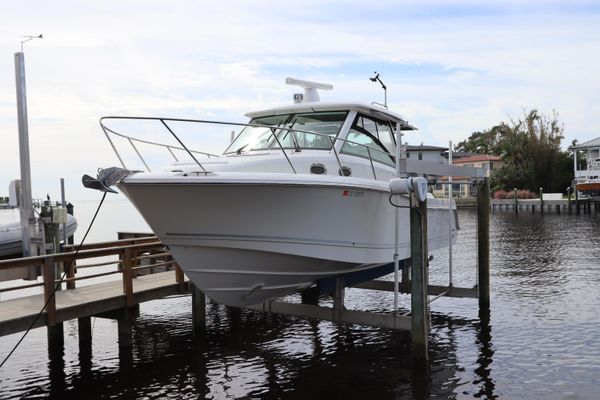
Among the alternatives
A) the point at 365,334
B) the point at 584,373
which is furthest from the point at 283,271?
the point at 584,373

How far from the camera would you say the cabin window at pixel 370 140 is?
10.0 metres

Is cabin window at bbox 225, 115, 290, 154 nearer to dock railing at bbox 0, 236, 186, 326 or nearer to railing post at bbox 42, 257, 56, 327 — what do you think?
dock railing at bbox 0, 236, 186, 326

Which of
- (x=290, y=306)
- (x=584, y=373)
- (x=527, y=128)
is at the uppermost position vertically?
(x=527, y=128)

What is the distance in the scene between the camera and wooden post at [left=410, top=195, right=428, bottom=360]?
905 cm

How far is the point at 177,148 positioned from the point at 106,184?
210 cm

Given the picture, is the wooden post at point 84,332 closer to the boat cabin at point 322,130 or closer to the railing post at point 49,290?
the railing post at point 49,290

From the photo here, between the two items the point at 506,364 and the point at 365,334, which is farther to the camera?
the point at 365,334

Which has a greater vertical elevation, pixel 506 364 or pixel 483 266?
pixel 483 266

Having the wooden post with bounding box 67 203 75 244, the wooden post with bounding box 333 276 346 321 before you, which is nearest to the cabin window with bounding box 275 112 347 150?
the wooden post with bounding box 333 276 346 321

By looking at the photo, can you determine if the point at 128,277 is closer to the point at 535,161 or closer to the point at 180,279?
the point at 180,279

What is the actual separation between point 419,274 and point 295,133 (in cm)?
299

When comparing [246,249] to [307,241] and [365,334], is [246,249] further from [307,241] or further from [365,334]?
[365,334]

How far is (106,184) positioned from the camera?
305 inches

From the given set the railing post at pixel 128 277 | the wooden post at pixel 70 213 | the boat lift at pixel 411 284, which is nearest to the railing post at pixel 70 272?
the railing post at pixel 128 277
